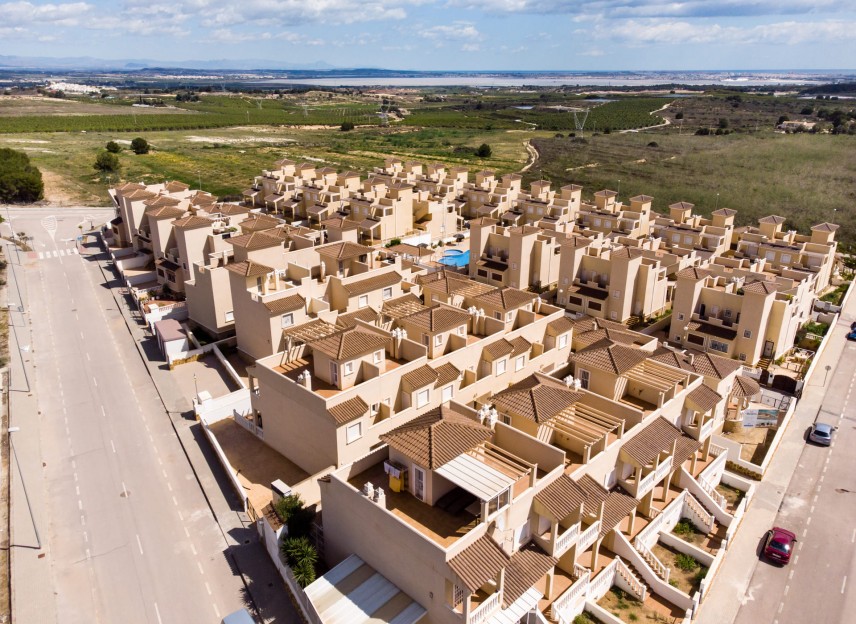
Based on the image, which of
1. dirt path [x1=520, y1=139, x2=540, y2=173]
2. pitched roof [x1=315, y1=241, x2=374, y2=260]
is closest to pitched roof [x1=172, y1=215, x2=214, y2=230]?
pitched roof [x1=315, y1=241, x2=374, y2=260]

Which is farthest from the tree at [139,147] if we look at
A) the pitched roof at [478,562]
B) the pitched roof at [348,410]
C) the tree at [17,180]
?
the pitched roof at [478,562]

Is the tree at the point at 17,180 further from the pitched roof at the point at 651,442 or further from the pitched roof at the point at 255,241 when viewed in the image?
the pitched roof at the point at 651,442

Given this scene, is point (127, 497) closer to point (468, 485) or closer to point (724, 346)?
point (468, 485)

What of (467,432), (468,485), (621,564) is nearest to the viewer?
(468,485)

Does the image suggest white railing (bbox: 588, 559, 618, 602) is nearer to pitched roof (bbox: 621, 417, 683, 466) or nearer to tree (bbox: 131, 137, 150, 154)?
pitched roof (bbox: 621, 417, 683, 466)

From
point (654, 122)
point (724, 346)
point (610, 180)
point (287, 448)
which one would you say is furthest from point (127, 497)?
point (654, 122)

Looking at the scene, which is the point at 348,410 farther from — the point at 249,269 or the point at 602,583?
the point at 249,269
